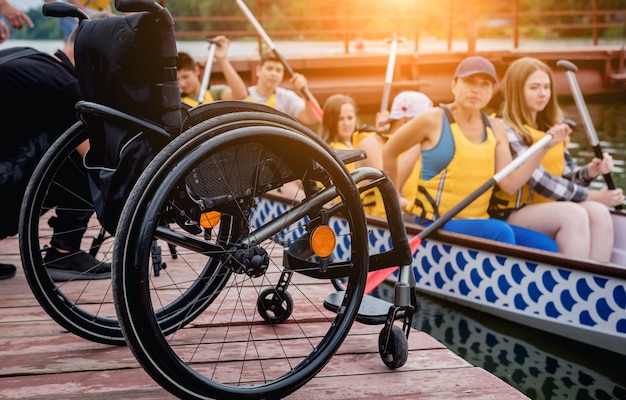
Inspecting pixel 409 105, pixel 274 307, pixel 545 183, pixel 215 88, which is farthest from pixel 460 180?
pixel 215 88

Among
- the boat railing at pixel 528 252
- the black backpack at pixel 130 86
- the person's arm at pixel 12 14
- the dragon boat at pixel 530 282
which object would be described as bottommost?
the dragon boat at pixel 530 282

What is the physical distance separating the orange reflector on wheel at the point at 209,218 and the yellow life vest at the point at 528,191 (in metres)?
2.76

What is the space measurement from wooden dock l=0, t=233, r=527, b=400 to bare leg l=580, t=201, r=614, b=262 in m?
2.14

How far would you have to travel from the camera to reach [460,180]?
4.02 metres

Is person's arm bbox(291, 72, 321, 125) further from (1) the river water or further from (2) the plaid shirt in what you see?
(2) the plaid shirt

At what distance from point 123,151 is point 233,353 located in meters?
0.70

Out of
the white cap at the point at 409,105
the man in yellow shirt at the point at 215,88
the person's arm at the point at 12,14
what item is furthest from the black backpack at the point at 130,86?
the man in yellow shirt at the point at 215,88

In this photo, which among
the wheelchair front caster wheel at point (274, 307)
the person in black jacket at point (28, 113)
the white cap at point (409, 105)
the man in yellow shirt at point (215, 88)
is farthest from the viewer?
the man in yellow shirt at point (215, 88)

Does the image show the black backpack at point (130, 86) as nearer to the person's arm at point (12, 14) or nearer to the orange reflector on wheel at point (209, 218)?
the orange reflector on wheel at point (209, 218)

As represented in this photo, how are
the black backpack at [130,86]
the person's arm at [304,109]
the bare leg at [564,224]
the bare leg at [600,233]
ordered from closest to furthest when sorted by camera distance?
the black backpack at [130,86], the bare leg at [564,224], the bare leg at [600,233], the person's arm at [304,109]

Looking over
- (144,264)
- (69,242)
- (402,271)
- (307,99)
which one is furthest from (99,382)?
(307,99)

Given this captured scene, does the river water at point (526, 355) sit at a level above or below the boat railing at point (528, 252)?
below

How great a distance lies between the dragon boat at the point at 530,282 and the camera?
3.55 meters

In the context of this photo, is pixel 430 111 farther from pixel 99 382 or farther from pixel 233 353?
pixel 99 382
